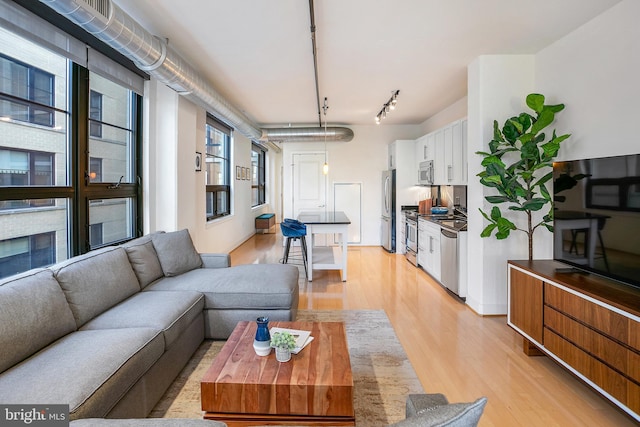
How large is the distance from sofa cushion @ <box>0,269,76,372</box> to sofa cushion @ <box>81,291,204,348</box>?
0.74 feet

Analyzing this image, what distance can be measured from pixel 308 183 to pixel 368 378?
573cm

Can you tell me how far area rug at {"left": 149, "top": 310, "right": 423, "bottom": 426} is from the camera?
6.50 ft

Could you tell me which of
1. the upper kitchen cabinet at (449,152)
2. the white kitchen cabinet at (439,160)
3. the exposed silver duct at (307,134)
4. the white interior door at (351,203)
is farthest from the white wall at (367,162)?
the white kitchen cabinet at (439,160)

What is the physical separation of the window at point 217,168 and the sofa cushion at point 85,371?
4154 millimetres

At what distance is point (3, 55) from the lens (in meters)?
2.22

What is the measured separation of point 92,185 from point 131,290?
116 cm

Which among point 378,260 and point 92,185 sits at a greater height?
point 92,185

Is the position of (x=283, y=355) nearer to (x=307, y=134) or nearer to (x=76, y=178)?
(x=76, y=178)

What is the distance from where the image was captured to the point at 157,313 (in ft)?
7.39

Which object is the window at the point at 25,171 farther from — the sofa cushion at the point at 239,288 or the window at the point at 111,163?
the sofa cushion at the point at 239,288

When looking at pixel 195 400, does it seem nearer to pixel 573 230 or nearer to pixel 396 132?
pixel 573 230

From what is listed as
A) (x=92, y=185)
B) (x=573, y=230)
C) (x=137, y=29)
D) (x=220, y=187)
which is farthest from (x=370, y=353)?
(x=220, y=187)

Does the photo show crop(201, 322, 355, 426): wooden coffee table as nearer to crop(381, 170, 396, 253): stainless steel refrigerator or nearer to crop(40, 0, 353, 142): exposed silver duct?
crop(40, 0, 353, 142): exposed silver duct

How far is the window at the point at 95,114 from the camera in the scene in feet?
10.2
